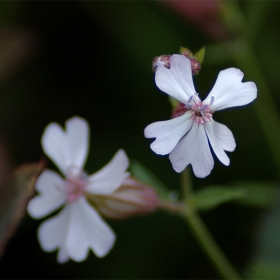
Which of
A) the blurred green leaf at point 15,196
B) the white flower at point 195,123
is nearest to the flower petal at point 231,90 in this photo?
the white flower at point 195,123

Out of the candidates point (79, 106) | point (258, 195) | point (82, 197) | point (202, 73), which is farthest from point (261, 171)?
point (82, 197)

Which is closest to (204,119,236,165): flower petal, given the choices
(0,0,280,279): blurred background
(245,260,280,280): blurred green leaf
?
(245,260,280,280): blurred green leaf

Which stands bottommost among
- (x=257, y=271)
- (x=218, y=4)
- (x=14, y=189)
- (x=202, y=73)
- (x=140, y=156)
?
(x=257, y=271)

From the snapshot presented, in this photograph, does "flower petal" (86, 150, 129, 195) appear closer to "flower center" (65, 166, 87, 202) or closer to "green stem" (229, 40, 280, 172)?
"flower center" (65, 166, 87, 202)

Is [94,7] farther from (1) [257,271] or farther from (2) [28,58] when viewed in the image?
(1) [257,271]

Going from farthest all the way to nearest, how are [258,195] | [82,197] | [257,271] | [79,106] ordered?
1. [79,106]
2. [258,195]
3. [257,271]
4. [82,197]
